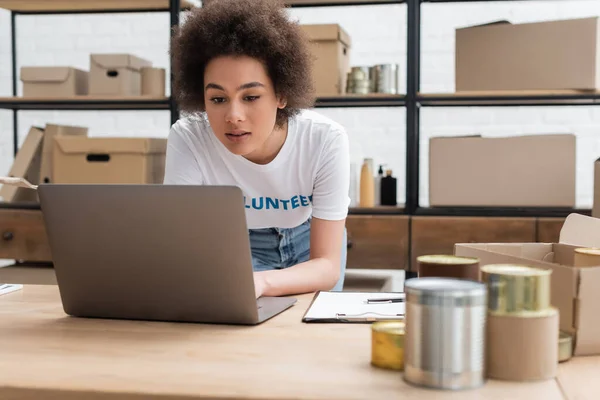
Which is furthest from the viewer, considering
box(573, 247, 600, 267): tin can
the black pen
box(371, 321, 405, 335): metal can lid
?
the black pen

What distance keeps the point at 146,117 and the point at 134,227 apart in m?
2.41

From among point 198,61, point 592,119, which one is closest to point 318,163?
point 198,61

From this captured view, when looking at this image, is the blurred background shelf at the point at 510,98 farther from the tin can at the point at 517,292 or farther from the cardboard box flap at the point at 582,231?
the tin can at the point at 517,292

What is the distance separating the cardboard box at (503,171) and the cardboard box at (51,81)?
1468mm

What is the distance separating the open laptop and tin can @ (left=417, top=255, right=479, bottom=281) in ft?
0.79

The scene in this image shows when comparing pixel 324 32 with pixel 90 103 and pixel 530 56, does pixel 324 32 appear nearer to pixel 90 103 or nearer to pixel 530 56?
pixel 530 56

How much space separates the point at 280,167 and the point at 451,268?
37.0 inches

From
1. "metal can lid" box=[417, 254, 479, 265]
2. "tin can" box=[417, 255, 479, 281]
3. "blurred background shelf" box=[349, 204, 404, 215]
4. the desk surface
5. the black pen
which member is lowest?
the desk surface

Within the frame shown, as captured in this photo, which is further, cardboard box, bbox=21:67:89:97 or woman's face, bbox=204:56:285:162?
cardboard box, bbox=21:67:89:97

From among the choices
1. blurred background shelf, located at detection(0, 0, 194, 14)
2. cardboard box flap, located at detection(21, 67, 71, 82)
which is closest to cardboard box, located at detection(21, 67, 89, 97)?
cardboard box flap, located at detection(21, 67, 71, 82)

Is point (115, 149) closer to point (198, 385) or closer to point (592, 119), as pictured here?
point (592, 119)

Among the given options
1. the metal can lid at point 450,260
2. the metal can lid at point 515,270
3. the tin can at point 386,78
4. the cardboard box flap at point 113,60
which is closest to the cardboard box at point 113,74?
the cardboard box flap at point 113,60

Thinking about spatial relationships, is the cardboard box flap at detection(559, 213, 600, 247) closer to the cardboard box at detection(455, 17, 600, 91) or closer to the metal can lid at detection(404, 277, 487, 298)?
the metal can lid at detection(404, 277, 487, 298)

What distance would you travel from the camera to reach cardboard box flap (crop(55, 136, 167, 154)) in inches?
109
